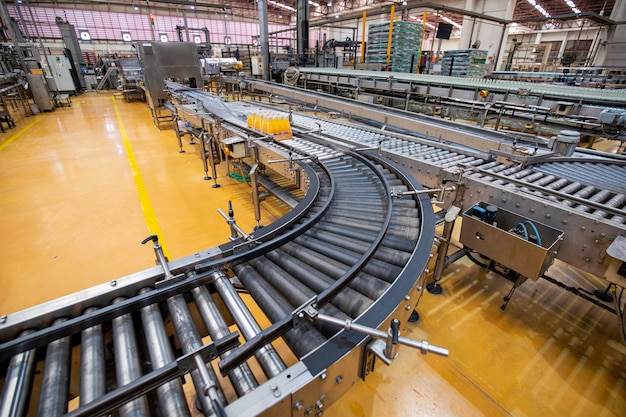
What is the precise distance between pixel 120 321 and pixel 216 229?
97.7 inches

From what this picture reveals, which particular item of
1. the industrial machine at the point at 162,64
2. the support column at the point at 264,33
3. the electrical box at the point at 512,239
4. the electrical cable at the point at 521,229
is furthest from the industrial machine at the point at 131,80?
the electrical cable at the point at 521,229

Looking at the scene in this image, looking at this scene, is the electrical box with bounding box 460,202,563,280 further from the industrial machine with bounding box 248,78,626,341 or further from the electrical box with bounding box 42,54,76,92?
the electrical box with bounding box 42,54,76,92

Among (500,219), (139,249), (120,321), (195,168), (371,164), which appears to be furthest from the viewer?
(195,168)

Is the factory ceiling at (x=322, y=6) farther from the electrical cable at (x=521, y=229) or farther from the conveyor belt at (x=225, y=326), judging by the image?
the conveyor belt at (x=225, y=326)

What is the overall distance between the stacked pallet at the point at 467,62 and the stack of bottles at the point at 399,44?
47.4 inches

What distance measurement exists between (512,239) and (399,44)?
9770mm

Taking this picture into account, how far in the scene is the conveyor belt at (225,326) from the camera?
842 mm

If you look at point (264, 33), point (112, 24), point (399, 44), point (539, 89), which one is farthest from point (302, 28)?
point (112, 24)

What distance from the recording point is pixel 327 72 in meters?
9.62

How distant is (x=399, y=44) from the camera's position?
9.69 meters

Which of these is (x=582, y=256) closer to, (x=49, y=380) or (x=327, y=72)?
(x=49, y=380)

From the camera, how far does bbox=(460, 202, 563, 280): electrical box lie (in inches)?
70.8

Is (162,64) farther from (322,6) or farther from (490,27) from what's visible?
(322,6)

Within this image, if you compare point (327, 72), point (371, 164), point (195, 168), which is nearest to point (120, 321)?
point (371, 164)
